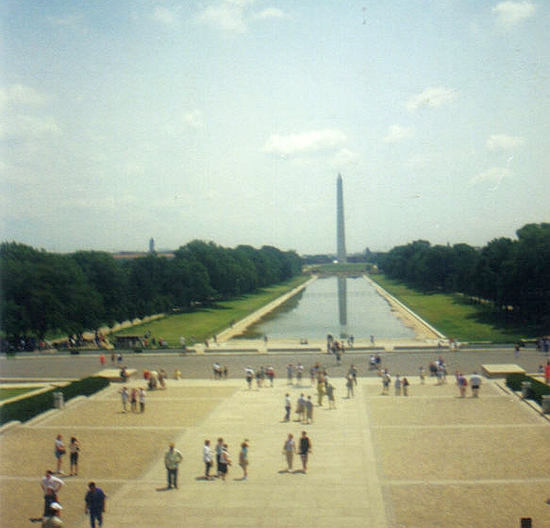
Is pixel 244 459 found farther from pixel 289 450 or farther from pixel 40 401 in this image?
pixel 40 401

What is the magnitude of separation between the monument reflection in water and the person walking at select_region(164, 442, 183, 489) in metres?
41.4

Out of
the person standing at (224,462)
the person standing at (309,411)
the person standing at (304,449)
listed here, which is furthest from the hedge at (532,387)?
the person standing at (224,462)

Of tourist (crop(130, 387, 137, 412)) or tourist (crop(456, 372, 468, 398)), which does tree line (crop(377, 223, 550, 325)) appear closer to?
tourist (crop(456, 372, 468, 398))

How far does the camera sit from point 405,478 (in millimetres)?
18562

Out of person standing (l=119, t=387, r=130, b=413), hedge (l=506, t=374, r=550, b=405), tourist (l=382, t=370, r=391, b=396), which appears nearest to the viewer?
hedge (l=506, t=374, r=550, b=405)

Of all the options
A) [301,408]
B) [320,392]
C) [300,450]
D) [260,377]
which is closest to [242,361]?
[260,377]

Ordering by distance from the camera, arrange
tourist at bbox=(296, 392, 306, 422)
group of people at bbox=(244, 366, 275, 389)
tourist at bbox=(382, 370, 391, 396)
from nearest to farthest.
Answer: tourist at bbox=(296, 392, 306, 422)
tourist at bbox=(382, 370, 391, 396)
group of people at bbox=(244, 366, 275, 389)

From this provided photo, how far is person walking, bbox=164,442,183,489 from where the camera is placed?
17.5 meters

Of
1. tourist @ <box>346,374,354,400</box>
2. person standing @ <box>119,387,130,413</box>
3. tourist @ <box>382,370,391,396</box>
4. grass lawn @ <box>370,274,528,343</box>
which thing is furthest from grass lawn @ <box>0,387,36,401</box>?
grass lawn @ <box>370,274,528,343</box>

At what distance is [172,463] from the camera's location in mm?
17594

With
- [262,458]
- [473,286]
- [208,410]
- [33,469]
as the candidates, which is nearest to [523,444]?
[262,458]

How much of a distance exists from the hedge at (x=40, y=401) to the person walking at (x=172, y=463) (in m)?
10.4

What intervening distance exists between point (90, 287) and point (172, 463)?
153 ft

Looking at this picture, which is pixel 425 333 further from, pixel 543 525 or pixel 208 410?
pixel 543 525
